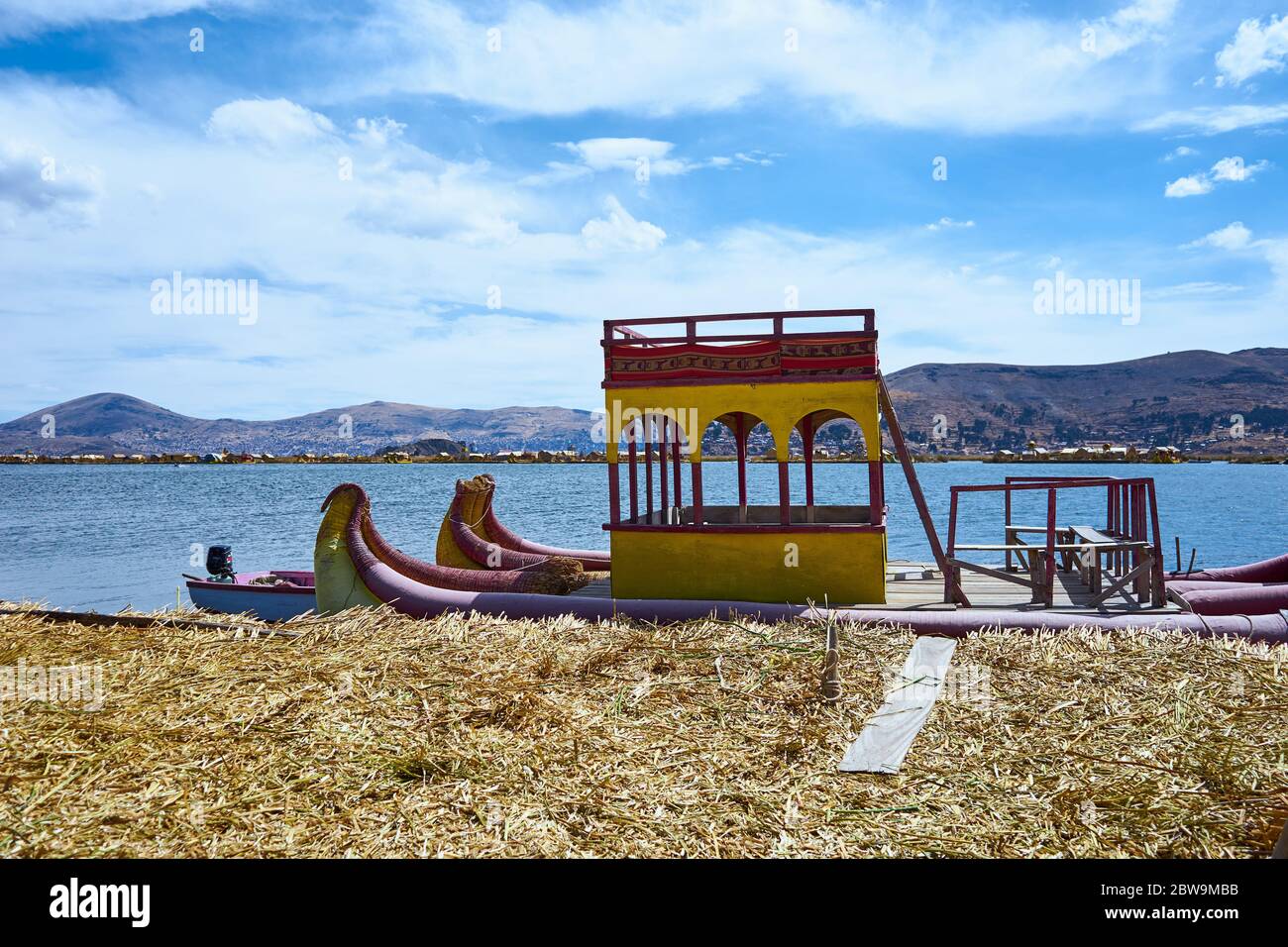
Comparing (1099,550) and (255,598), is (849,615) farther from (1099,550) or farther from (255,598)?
(255,598)

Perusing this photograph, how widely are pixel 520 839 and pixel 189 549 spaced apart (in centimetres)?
4537

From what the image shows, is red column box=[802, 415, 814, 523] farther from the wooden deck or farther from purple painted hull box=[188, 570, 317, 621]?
purple painted hull box=[188, 570, 317, 621]

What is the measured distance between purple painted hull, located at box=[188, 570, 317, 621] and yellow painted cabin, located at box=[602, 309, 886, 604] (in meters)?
9.08

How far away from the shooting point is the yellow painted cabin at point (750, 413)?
37.7 ft

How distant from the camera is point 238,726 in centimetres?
596

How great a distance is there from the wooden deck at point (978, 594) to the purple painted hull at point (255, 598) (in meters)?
7.43

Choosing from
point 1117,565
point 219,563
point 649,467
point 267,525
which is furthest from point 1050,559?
point 267,525

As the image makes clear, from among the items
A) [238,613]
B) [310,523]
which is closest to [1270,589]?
[238,613]

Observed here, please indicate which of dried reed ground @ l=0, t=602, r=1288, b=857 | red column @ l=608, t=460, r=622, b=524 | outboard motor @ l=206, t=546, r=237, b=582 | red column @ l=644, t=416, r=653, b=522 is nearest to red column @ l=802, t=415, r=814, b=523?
red column @ l=644, t=416, r=653, b=522

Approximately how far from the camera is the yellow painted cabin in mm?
11477

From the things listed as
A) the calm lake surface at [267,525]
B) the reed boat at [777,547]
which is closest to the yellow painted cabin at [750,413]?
the reed boat at [777,547]

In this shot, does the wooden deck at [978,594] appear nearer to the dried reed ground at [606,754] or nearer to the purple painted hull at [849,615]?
the purple painted hull at [849,615]
